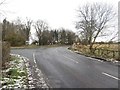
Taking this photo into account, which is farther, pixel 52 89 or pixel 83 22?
pixel 83 22

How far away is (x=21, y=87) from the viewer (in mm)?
12562

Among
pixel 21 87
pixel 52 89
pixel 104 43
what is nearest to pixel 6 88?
pixel 21 87

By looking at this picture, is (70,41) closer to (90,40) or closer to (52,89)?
(90,40)

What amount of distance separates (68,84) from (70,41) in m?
99.3

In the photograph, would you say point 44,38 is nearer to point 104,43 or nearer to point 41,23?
point 41,23

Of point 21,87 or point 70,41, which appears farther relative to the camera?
point 70,41

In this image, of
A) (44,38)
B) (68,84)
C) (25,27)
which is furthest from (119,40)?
(25,27)

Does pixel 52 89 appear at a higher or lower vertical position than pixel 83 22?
lower

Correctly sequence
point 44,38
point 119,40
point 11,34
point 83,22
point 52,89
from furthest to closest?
point 44,38
point 11,34
point 83,22
point 119,40
point 52,89

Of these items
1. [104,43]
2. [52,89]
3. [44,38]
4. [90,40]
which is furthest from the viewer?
[44,38]

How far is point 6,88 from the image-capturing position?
12367 mm

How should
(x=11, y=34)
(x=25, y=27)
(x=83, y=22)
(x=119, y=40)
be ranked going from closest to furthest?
(x=119, y=40), (x=83, y=22), (x=11, y=34), (x=25, y=27)

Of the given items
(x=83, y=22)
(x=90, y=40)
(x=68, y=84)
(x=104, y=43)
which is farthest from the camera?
(x=83, y=22)

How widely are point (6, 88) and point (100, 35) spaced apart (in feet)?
102
